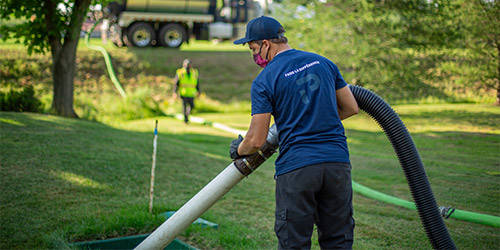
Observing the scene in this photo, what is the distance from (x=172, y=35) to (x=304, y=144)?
Result: 83.3 feet

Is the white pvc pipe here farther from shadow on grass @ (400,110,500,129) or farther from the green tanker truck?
the green tanker truck

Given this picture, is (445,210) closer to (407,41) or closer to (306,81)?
(306,81)

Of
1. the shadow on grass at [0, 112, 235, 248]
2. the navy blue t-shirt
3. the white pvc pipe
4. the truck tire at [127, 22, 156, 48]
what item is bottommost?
the shadow on grass at [0, 112, 235, 248]

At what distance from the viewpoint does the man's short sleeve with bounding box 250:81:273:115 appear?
3.21m

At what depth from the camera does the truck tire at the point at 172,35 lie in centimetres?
2722

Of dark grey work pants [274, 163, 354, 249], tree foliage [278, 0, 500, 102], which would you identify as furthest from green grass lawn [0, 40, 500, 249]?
dark grey work pants [274, 163, 354, 249]

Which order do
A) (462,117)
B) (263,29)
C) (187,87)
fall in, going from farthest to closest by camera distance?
1. (187,87)
2. (462,117)
3. (263,29)

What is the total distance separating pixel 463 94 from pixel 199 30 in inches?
900

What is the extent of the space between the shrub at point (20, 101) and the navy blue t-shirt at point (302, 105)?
36.6 feet

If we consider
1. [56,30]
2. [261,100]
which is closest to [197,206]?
[261,100]

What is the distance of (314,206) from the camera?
326 cm

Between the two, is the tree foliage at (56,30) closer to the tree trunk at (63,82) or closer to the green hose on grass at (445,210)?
the tree trunk at (63,82)

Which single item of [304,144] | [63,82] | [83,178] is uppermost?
[304,144]

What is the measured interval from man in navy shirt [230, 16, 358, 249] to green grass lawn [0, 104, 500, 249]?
5.82ft
